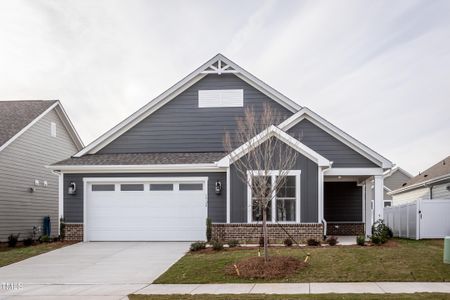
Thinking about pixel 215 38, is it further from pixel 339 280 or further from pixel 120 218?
pixel 339 280

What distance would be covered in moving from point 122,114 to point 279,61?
8.28 metres

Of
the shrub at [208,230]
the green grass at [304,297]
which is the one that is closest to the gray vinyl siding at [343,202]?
the shrub at [208,230]

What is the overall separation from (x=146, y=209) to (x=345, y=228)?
9.13 m

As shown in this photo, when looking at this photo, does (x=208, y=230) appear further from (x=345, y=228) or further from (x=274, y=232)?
(x=345, y=228)

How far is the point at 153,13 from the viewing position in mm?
17953

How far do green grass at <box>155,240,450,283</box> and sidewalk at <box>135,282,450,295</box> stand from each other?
0.45 metres

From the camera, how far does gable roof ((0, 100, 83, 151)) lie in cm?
2341

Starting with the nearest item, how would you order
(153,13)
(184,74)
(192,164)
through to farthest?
(153,13), (192,164), (184,74)

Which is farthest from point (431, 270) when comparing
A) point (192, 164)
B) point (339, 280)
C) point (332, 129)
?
point (192, 164)

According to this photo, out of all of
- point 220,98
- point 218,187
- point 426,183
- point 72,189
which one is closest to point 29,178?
point 72,189

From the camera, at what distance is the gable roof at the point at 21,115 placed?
23406 millimetres

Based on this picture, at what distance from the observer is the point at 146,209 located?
20000 millimetres

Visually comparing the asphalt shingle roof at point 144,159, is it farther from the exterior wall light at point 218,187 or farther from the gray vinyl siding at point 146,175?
the exterior wall light at point 218,187

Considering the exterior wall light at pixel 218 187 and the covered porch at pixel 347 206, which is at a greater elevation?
the exterior wall light at pixel 218 187
